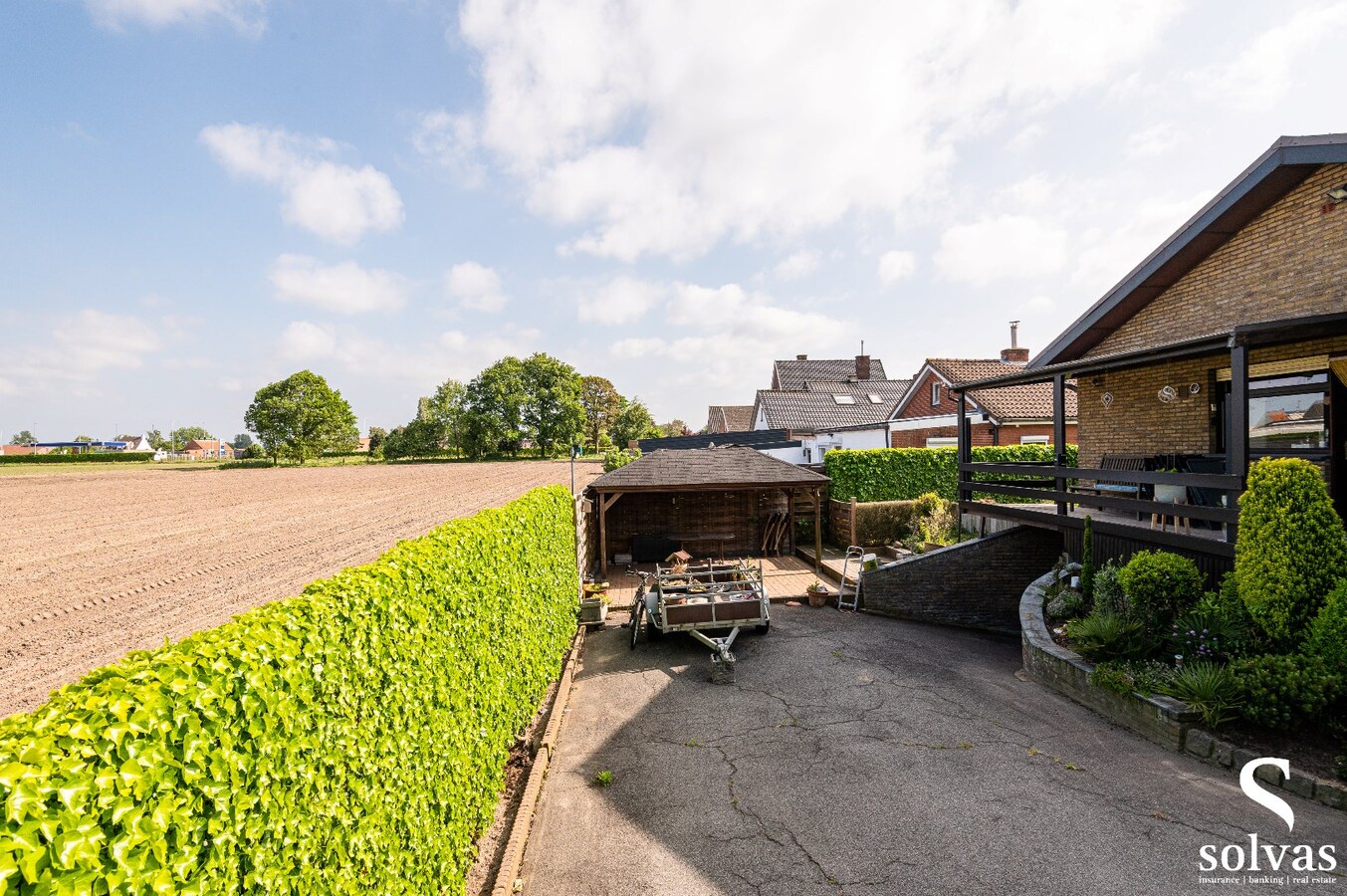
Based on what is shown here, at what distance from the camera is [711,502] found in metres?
18.0

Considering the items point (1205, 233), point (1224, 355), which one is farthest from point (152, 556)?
point (1224, 355)

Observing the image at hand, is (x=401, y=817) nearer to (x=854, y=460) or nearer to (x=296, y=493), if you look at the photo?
(x=854, y=460)

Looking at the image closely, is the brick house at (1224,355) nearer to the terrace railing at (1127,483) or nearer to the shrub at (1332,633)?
the terrace railing at (1127,483)

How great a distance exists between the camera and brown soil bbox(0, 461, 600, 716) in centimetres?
816

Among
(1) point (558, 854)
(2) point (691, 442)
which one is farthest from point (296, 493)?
(1) point (558, 854)

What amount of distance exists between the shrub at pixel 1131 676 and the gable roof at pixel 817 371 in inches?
1548

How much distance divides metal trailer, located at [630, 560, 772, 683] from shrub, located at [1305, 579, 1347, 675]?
6390mm

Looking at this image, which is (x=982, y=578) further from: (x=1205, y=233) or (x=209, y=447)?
(x=209, y=447)

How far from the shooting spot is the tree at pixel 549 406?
65.2 metres

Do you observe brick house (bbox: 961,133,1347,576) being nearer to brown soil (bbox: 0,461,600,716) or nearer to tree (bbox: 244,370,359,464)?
brown soil (bbox: 0,461,600,716)

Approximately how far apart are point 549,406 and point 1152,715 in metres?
62.7

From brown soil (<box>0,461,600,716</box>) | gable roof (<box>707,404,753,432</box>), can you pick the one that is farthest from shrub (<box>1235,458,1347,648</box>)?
gable roof (<box>707,404,753,432</box>)

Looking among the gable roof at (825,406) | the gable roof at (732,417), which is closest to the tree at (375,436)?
the gable roof at (732,417)

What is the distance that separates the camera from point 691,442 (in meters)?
42.2
